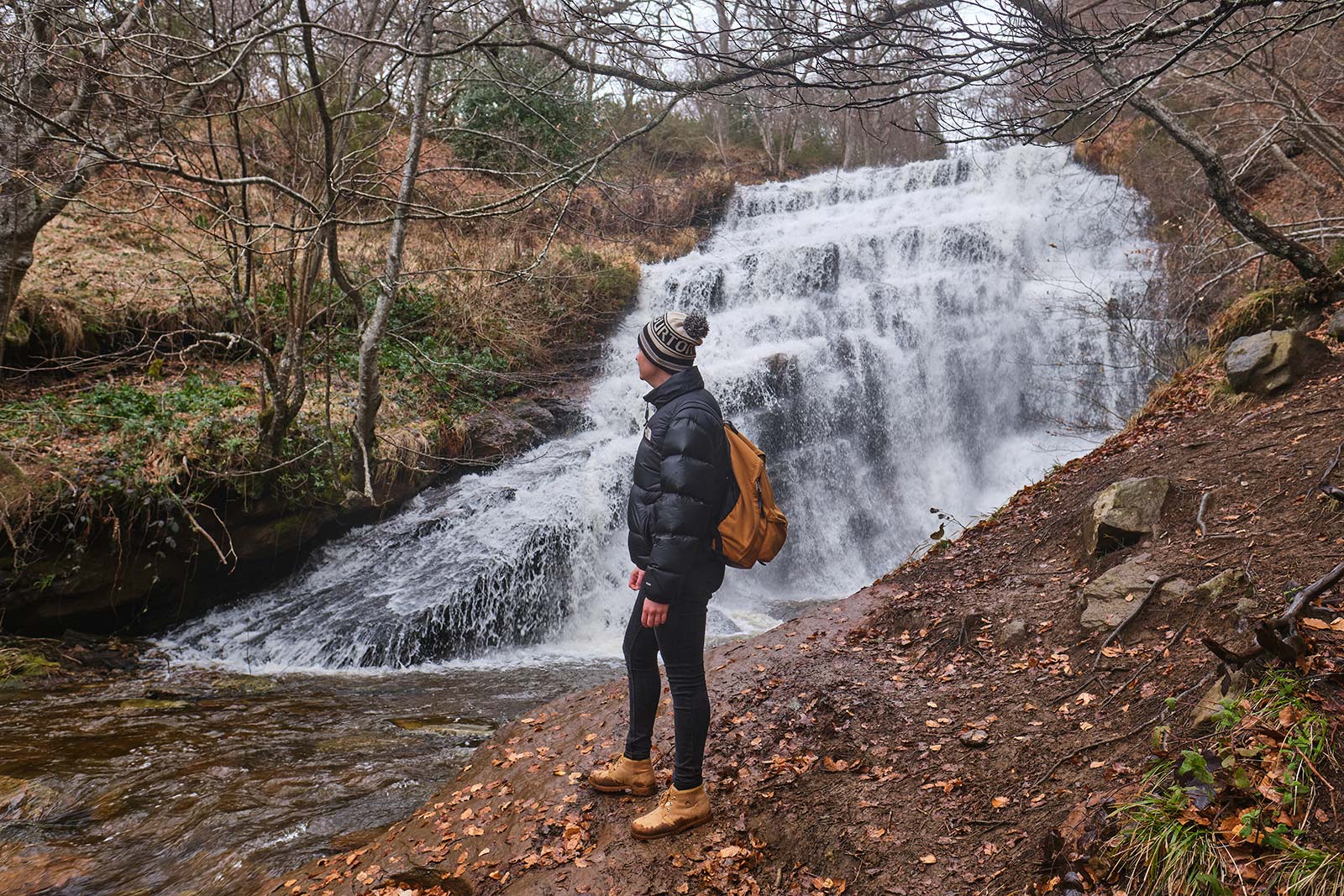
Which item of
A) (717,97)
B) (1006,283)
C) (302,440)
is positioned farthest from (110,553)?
(1006,283)

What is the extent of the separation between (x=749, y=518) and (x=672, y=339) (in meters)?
0.77

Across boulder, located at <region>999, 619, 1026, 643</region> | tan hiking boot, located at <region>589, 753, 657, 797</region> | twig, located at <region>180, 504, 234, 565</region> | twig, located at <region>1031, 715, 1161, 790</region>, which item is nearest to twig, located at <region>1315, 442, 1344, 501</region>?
twig, located at <region>1031, 715, 1161, 790</region>

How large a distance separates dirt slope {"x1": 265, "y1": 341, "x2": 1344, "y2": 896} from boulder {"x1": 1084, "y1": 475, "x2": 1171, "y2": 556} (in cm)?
11

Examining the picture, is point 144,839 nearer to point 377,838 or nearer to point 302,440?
point 377,838

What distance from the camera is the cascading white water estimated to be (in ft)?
26.8

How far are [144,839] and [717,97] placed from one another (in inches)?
188

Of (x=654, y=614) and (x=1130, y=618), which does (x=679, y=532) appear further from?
(x=1130, y=618)

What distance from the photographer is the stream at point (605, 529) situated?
4227 mm

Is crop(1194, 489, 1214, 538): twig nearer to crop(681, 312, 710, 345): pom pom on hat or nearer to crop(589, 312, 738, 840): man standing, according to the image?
crop(589, 312, 738, 840): man standing

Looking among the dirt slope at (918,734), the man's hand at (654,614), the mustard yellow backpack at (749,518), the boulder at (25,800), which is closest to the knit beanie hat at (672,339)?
the mustard yellow backpack at (749,518)

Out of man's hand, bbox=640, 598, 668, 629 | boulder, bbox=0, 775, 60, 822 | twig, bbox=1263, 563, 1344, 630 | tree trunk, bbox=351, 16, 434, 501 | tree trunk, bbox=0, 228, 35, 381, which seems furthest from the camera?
tree trunk, bbox=0, 228, 35, 381

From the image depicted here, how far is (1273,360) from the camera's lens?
6219 millimetres

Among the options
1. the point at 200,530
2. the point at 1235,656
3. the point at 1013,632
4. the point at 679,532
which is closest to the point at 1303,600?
the point at 1235,656

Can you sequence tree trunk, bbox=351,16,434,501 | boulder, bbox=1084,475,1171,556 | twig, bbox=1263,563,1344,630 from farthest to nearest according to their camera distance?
1. tree trunk, bbox=351,16,434,501
2. boulder, bbox=1084,475,1171,556
3. twig, bbox=1263,563,1344,630
